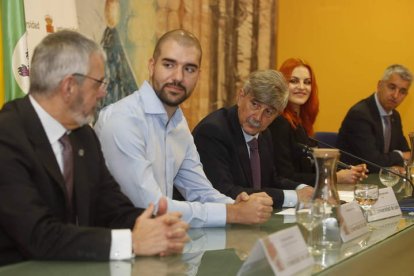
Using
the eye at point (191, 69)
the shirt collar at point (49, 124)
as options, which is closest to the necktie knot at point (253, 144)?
the eye at point (191, 69)

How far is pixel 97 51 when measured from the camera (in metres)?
1.86

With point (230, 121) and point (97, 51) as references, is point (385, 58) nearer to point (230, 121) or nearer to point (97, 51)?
point (230, 121)

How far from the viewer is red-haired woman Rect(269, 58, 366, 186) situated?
3.55 metres

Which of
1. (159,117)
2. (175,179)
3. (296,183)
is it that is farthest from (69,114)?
(296,183)

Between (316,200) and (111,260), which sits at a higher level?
(316,200)

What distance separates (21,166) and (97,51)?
0.42 m

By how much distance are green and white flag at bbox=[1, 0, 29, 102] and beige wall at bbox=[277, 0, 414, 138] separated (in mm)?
3716

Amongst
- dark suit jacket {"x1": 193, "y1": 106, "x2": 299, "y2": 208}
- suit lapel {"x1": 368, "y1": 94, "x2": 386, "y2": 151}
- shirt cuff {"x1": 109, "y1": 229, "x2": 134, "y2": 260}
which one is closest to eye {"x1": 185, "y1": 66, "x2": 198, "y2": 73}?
dark suit jacket {"x1": 193, "y1": 106, "x2": 299, "y2": 208}

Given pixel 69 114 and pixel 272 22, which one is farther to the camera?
pixel 272 22

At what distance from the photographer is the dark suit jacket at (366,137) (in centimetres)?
459

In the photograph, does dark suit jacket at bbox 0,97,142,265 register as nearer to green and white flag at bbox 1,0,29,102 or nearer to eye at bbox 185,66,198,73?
eye at bbox 185,66,198,73

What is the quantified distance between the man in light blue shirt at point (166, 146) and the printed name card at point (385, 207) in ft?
1.40

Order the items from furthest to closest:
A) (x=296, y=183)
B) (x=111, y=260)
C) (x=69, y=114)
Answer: (x=296, y=183), (x=69, y=114), (x=111, y=260)

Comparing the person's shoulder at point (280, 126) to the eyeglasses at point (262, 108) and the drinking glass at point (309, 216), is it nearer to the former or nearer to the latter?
the eyeglasses at point (262, 108)
